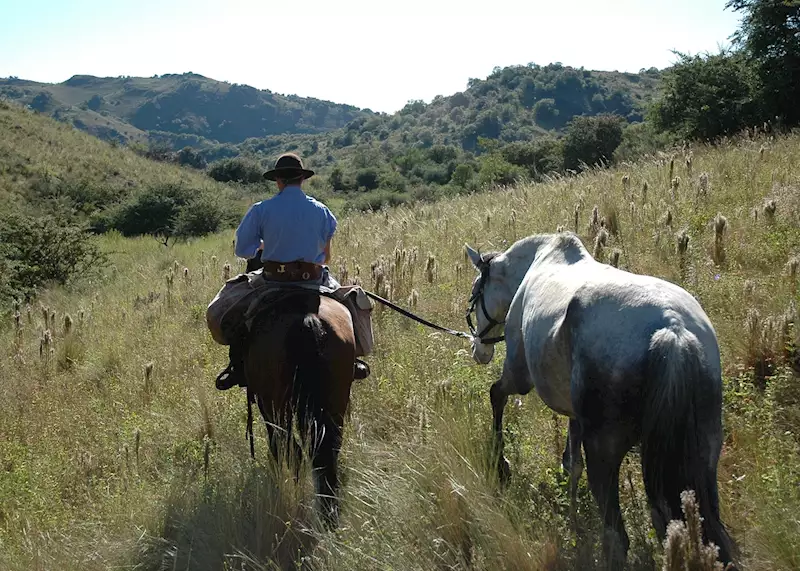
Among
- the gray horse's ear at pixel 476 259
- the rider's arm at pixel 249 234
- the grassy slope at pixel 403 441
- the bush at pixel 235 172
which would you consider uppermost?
the bush at pixel 235 172

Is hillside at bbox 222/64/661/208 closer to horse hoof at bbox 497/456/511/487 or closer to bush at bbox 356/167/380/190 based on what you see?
bush at bbox 356/167/380/190

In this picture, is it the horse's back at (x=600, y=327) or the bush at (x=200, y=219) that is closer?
the horse's back at (x=600, y=327)

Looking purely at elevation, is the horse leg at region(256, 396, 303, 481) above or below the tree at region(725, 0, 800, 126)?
below

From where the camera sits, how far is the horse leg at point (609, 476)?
2.75m

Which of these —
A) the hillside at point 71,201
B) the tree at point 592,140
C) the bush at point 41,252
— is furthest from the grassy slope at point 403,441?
the tree at point 592,140

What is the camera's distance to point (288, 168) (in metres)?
5.14

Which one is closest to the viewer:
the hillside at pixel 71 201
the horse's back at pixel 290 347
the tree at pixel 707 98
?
the horse's back at pixel 290 347

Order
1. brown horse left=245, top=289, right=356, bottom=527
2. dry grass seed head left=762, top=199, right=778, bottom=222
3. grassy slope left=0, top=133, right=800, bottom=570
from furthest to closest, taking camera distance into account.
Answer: dry grass seed head left=762, top=199, right=778, bottom=222 < brown horse left=245, top=289, right=356, bottom=527 < grassy slope left=0, top=133, right=800, bottom=570

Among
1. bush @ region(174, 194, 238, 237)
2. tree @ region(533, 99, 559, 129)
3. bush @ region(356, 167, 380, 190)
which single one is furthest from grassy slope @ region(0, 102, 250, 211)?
tree @ region(533, 99, 559, 129)

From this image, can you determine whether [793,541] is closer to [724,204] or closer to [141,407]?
[724,204]

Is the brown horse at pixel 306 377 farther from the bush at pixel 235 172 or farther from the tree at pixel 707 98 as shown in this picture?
the bush at pixel 235 172

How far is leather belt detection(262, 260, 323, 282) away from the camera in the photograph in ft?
16.8

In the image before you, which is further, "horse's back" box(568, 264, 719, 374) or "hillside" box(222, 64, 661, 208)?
"hillside" box(222, 64, 661, 208)

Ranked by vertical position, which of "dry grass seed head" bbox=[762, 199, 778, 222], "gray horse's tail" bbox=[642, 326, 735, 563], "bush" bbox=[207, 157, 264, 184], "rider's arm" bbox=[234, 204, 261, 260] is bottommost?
"gray horse's tail" bbox=[642, 326, 735, 563]
